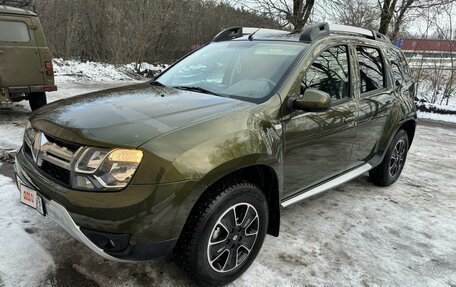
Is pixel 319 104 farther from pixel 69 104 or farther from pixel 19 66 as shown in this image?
pixel 19 66

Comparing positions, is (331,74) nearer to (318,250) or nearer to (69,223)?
(318,250)

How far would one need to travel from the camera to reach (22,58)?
702cm

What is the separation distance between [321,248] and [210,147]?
5.13ft

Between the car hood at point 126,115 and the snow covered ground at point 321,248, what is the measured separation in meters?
1.00

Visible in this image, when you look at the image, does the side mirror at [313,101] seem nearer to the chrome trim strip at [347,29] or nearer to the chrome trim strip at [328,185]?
the chrome trim strip at [328,185]

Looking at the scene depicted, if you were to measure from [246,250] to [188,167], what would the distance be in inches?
35.8

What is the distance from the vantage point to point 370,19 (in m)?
14.6

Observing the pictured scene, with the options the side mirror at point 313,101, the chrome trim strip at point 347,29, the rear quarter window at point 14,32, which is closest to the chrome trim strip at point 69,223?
the side mirror at point 313,101

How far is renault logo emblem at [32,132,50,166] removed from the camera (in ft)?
8.07

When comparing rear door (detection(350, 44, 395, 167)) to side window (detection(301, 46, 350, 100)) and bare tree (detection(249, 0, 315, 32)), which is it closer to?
side window (detection(301, 46, 350, 100))

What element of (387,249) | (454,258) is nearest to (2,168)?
(387,249)

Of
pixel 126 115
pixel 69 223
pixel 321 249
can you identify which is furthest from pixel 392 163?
pixel 69 223

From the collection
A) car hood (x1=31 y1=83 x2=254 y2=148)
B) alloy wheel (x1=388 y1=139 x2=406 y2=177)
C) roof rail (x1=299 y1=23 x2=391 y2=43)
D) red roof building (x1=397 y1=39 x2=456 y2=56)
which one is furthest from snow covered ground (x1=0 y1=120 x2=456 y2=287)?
red roof building (x1=397 y1=39 x2=456 y2=56)

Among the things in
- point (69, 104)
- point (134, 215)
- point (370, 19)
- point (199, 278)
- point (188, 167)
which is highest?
point (370, 19)
